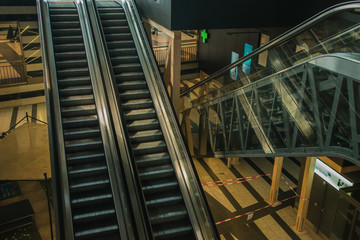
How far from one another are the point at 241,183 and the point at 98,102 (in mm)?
5453

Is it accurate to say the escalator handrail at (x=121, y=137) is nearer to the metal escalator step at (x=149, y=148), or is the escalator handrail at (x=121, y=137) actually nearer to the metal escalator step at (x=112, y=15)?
the metal escalator step at (x=149, y=148)

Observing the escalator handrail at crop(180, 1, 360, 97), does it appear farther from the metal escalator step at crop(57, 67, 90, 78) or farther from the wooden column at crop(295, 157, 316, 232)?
the metal escalator step at crop(57, 67, 90, 78)

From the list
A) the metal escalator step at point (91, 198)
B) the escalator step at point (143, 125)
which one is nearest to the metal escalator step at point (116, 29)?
the escalator step at point (143, 125)

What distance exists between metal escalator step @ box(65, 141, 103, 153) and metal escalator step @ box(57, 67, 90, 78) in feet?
6.82

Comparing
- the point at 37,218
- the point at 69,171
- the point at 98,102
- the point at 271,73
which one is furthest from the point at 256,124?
the point at 37,218

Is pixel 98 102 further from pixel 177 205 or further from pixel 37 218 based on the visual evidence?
pixel 37 218

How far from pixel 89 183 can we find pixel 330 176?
5.41 meters

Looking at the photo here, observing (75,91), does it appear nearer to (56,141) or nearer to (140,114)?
(140,114)

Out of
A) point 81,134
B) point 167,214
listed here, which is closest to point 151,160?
point 167,214

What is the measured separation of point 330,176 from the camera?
8.25 metres

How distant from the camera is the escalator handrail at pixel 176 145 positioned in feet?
19.9

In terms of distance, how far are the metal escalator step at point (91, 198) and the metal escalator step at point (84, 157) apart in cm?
65

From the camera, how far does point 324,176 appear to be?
27.7 ft

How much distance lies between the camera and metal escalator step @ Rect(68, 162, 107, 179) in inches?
256
